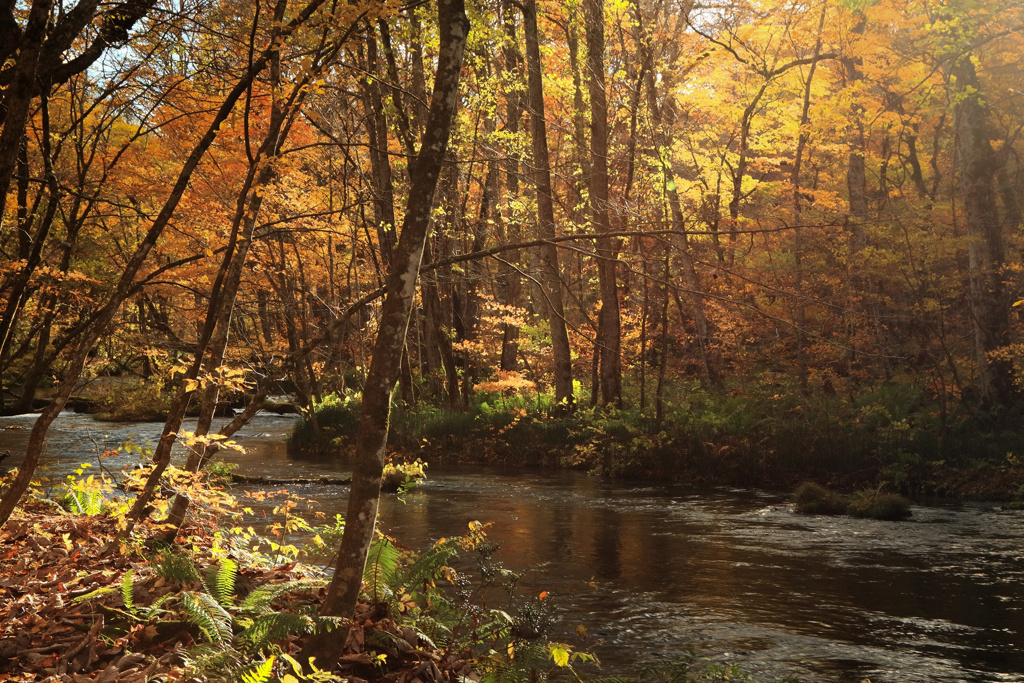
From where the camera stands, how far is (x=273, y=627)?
4246mm

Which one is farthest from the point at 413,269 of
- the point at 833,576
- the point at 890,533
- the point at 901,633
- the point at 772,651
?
the point at 890,533

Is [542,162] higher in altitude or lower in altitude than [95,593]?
higher

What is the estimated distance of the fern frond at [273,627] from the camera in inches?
164

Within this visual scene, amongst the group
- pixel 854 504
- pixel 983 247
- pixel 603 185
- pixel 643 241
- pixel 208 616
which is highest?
pixel 603 185

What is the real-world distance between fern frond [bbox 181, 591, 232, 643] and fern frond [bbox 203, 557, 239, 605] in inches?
20.0

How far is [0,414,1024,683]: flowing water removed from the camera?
671 cm

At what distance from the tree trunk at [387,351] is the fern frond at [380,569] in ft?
3.68

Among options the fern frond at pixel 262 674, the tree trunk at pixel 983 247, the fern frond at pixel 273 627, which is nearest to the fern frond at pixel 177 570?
the fern frond at pixel 273 627

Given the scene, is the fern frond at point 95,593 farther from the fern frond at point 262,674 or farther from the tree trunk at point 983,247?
the tree trunk at point 983,247

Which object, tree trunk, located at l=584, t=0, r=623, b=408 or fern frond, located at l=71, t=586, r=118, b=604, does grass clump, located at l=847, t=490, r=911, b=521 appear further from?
fern frond, located at l=71, t=586, r=118, b=604

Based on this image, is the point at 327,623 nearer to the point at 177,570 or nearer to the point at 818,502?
the point at 177,570

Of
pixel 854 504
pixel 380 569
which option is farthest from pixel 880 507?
pixel 380 569

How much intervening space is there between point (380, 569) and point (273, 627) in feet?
4.51

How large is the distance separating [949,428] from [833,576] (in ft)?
26.3
